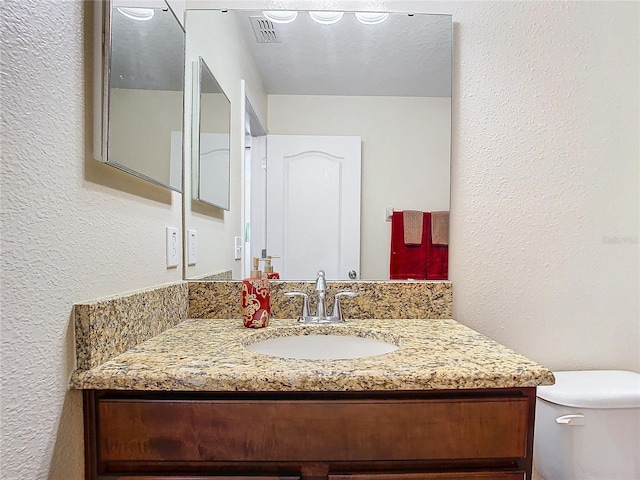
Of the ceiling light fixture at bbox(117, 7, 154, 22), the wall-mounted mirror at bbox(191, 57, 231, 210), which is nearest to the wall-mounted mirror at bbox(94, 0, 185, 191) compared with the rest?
the ceiling light fixture at bbox(117, 7, 154, 22)

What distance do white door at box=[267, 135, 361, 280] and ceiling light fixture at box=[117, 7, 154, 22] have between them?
1.62ft

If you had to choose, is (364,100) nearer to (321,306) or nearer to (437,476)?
(321,306)

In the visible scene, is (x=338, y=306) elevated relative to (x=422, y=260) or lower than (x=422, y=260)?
lower

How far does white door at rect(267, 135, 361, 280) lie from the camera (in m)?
1.37

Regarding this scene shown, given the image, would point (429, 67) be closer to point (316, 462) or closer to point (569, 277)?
point (569, 277)

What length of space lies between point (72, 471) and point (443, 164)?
4.12ft

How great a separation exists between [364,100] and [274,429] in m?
1.05

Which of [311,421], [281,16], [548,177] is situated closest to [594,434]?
Answer: [548,177]

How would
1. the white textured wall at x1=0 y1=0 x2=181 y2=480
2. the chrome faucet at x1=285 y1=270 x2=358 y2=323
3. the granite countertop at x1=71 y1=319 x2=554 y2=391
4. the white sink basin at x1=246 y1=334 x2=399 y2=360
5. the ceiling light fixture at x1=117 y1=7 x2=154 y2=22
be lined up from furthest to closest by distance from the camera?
the chrome faucet at x1=285 y1=270 x2=358 y2=323, the white sink basin at x1=246 y1=334 x2=399 y2=360, the ceiling light fixture at x1=117 y1=7 x2=154 y2=22, the granite countertop at x1=71 y1=319 x2=554 y2=391, the white textured wall at x1=0 y1=0 x2=181 y2=480

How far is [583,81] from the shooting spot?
4.44 ft

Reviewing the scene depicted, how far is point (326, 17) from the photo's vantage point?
1.35 meters

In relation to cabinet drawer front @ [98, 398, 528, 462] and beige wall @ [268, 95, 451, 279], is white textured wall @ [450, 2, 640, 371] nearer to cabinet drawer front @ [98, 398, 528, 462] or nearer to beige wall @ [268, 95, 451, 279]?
beige wall @ [268, 95, 451, 279]

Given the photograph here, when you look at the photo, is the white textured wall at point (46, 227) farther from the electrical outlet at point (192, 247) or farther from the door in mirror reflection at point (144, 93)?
the electrical outlet at point (192, 247)

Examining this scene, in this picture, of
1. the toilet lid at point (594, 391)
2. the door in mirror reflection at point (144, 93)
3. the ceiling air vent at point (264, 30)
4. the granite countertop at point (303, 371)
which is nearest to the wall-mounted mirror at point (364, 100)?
the ceiling air vent at point (264, 30)
